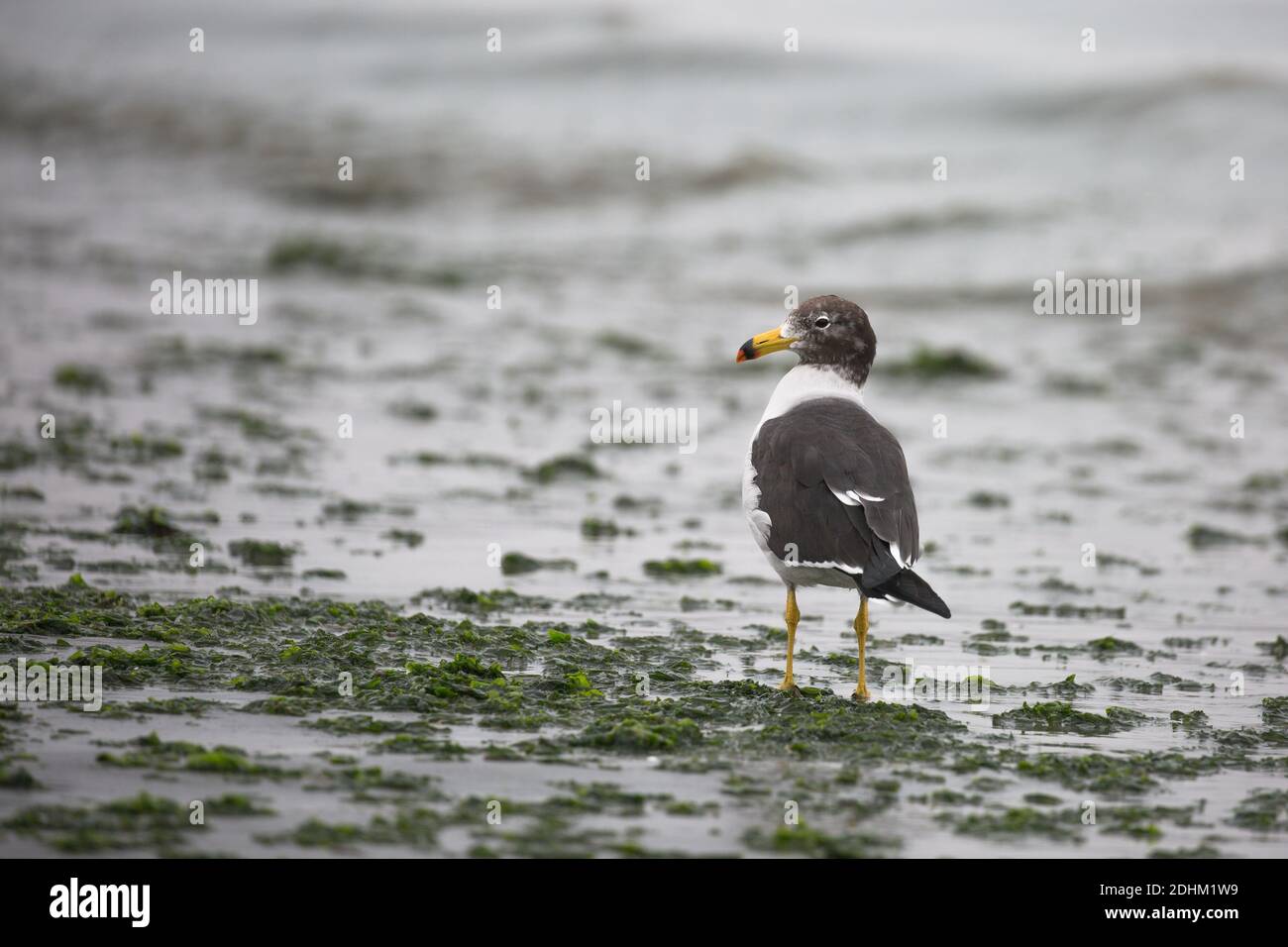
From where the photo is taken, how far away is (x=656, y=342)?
18.6m

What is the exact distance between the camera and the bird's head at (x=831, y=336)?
7340mm

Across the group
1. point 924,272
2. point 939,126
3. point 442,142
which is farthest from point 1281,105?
point 442,142

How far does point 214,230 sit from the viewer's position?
1006 inches

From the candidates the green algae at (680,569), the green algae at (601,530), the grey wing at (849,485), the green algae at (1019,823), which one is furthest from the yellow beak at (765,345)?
the green algae at (1019,823)

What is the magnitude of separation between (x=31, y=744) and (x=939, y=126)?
1283 inches

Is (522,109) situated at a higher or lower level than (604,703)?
higher

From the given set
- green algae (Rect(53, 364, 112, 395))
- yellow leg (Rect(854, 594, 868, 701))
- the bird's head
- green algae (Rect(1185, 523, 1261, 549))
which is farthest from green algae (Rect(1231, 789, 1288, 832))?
green algae (Rect(53, 364, 112, 395))

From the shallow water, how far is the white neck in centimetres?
121

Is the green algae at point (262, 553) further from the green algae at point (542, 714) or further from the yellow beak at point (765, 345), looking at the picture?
the yellow beak at point (765, 345)

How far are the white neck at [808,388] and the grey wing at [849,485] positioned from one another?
294mm

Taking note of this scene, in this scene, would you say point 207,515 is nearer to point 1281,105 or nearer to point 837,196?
point 837,196

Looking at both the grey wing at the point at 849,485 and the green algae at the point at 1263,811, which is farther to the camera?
the grey wing at the point at 849,485

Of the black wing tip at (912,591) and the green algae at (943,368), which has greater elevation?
the green algae at (943,368)

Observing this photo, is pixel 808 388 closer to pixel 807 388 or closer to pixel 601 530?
pixel 807 388
